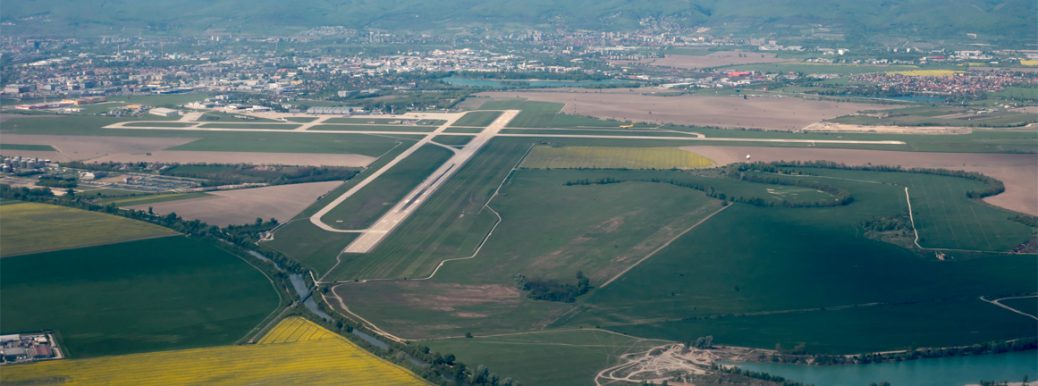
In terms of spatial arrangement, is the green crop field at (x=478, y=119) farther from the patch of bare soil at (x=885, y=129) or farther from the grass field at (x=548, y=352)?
the grass field at (x=548, y=352)

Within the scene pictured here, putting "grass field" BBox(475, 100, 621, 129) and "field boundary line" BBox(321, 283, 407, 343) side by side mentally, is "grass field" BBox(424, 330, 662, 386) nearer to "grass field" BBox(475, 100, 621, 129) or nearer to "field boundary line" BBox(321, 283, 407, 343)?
"field boundary line" BBox(321, 283, 407, 343)

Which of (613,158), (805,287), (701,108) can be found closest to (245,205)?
(613,158)

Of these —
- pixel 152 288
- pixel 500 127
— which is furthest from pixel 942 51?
pixel 152 288

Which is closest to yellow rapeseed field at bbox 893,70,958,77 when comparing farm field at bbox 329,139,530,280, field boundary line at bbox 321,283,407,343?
farm field at bbox 329,139,530,280

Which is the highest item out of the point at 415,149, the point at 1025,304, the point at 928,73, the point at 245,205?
the point at 928,73

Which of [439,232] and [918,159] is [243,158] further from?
[918,159]

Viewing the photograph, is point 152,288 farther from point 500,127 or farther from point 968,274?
point 500,127

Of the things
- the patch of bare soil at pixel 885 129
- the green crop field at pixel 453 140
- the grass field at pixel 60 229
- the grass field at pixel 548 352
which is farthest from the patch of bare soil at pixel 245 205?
the patch of bare soil at pixel 885 129
